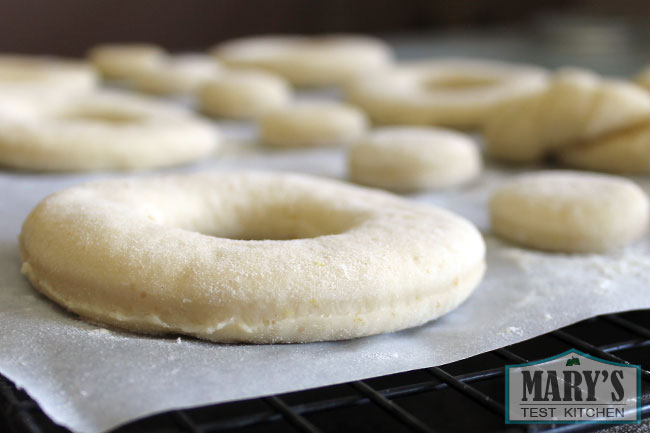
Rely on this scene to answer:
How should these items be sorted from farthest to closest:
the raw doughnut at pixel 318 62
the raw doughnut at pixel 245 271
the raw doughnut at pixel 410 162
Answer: the raw doughnut at pixel 318 62 < the raw doughnut at pixel 410 162 < the raw doughnut at pixel 245 271

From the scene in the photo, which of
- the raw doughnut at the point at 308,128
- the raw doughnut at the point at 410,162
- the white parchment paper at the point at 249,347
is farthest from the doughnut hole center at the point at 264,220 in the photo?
the raw doughnut at the point at 308,128

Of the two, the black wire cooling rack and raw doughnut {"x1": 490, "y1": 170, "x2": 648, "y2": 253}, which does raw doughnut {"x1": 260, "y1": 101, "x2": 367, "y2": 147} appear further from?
the black wire cooling rack

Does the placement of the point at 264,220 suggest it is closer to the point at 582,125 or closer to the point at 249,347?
the point at 249,347

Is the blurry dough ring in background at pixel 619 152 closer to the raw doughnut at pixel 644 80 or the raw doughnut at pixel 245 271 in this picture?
the raw doughnut at pixel 644 80

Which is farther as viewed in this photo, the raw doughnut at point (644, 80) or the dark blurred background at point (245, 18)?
the dark blurred background at point (245, 18)

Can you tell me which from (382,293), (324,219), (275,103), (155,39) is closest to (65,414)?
(382,293)

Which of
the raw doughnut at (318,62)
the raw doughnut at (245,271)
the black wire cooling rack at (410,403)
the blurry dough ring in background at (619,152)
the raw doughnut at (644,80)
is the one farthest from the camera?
the raw doughnut at (318,62)

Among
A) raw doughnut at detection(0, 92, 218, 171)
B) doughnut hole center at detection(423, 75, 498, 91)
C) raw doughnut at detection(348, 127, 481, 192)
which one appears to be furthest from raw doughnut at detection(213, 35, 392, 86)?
raw doughnut at detection(348, 127, 481, 192)
